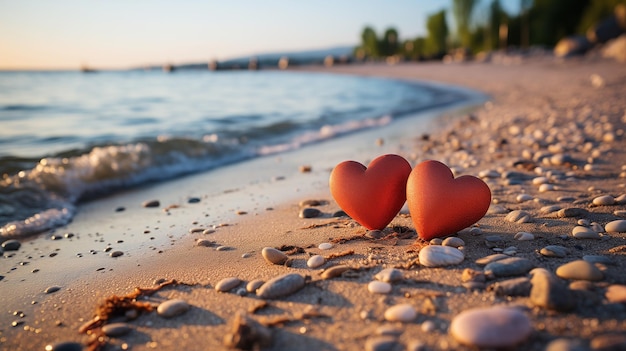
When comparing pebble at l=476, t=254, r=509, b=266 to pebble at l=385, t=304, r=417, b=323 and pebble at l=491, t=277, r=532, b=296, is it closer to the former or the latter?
pebble at l=491, t=277, r=532, b=296

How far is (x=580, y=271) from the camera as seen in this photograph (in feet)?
5.66

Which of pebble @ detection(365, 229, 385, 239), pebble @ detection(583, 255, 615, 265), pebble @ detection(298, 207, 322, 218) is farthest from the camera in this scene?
pebble @ detection(298, 207, 322, 218)

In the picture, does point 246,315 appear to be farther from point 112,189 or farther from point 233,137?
point 233,137

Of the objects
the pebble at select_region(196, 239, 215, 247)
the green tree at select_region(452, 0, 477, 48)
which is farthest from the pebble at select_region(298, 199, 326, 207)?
the green tree at select_region(452, 0, 477, 48)

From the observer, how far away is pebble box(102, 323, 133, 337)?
1717 millimetres

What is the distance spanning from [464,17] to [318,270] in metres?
57.4

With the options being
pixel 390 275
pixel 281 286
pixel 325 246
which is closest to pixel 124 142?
pixel 325 246

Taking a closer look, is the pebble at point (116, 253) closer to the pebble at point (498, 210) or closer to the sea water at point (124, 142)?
the sea water at point (124, 142)

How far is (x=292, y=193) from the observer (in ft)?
12.7

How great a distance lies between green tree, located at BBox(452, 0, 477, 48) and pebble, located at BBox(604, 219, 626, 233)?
55.0 m

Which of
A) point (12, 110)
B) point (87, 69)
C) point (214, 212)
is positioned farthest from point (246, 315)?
point (87, 69)

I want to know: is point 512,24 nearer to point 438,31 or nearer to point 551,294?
point 438,31

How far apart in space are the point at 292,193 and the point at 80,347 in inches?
93.4

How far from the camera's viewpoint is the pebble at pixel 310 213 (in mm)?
3105
